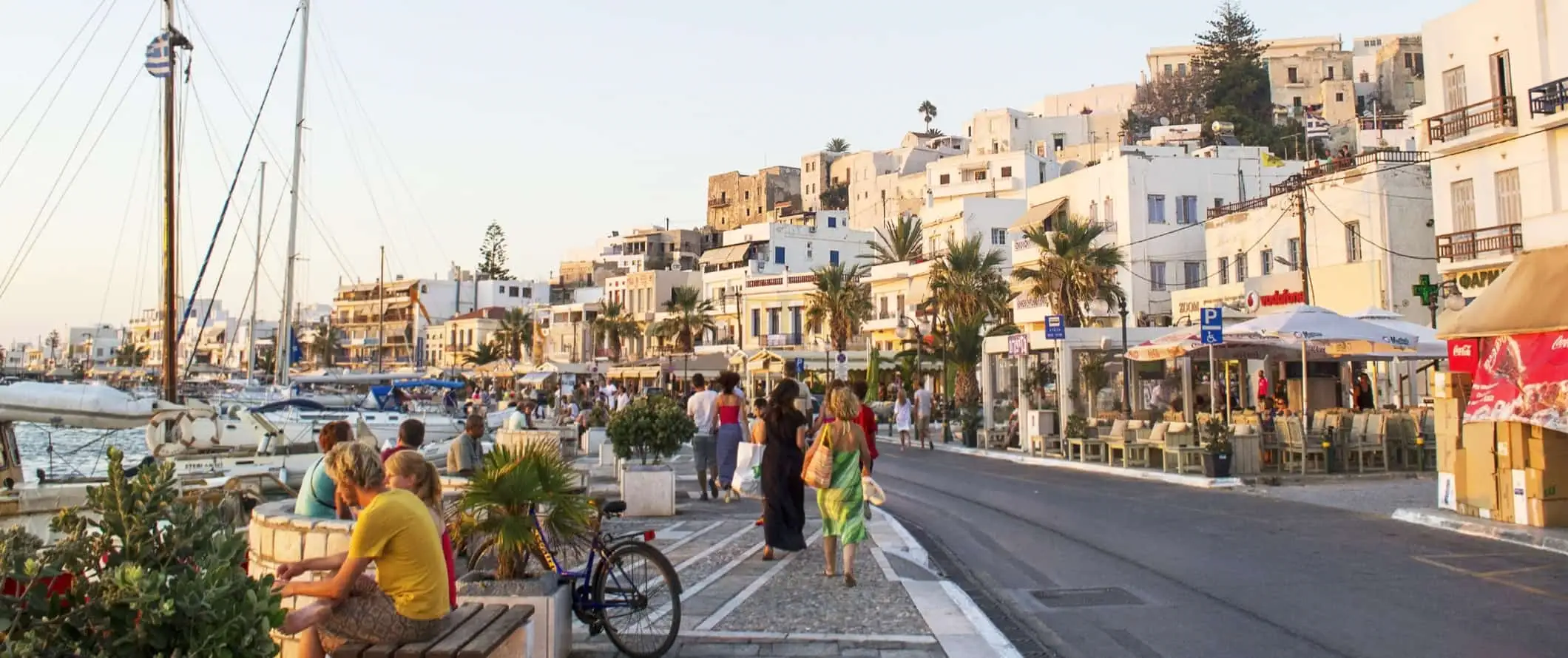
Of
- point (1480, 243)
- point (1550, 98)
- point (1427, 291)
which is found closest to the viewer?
point (1550, 98)

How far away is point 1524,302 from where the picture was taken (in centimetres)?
1181

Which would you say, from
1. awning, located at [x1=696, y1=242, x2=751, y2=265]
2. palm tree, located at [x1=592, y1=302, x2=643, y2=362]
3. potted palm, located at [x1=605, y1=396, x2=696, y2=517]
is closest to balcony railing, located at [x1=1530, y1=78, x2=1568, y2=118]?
potted palm, located at [x1=605, y1=396, x2=696, y2=517]

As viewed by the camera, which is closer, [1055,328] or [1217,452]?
[1217,452]

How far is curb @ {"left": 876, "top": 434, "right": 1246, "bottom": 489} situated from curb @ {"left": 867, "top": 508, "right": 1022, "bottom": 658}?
375 inches

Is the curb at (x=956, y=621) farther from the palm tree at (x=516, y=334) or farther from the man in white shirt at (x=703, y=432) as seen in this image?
the palm tree at (x=516, y=334)

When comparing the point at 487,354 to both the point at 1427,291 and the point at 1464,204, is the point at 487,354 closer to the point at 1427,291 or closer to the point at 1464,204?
the point at 1427,291

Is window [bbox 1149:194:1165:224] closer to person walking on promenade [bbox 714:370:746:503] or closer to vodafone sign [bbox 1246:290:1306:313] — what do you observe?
vodafone sign [bbox 1246:290:1306:313]

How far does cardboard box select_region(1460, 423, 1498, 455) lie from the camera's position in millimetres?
12609

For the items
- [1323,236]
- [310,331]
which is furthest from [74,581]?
[310,331]

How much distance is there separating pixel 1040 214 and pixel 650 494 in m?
42.4

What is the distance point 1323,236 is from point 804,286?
1385 inches

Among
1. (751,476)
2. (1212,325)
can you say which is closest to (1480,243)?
(1212,325)

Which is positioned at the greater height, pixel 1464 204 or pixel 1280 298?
pixel 1464 204

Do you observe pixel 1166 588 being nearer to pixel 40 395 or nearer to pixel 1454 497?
pixel 1454 497
